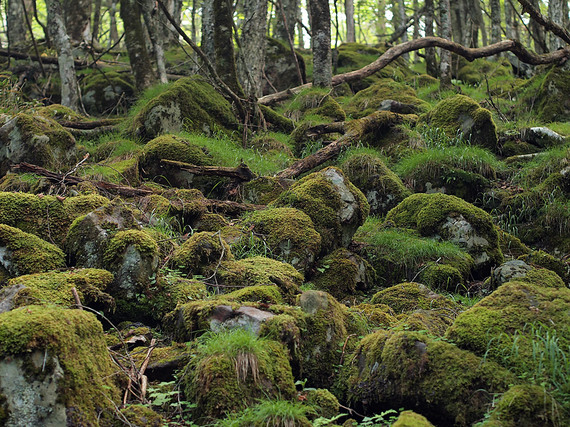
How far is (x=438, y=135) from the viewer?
34.3 feet

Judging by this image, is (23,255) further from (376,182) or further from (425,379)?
(376,182)

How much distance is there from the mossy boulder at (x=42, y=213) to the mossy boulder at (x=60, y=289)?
0.97 meters

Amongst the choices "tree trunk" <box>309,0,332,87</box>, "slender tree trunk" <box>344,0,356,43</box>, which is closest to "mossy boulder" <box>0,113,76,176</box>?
"tree trunk" <box>309,0,332,87</box>

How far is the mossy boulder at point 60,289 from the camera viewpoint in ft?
13.4

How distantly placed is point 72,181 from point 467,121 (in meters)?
7.35

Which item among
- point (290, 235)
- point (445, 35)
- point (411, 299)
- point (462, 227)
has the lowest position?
point (411, 299)

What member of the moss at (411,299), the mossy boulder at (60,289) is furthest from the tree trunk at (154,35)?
the mossy boulder at (60,289)

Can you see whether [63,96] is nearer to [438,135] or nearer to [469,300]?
[438,135]

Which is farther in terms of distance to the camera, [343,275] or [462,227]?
[462,227]

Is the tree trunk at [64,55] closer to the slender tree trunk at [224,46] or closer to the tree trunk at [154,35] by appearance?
the tree trunk at [154,35]

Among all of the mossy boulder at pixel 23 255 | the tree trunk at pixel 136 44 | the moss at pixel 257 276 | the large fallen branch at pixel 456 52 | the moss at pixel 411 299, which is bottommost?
the moss at pixel 411 299

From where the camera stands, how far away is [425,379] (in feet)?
12.1

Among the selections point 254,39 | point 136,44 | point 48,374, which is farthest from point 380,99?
point 48,374

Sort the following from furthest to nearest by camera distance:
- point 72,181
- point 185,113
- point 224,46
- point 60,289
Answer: point 224,46
point 185,113
point 72,181
point 60,289
